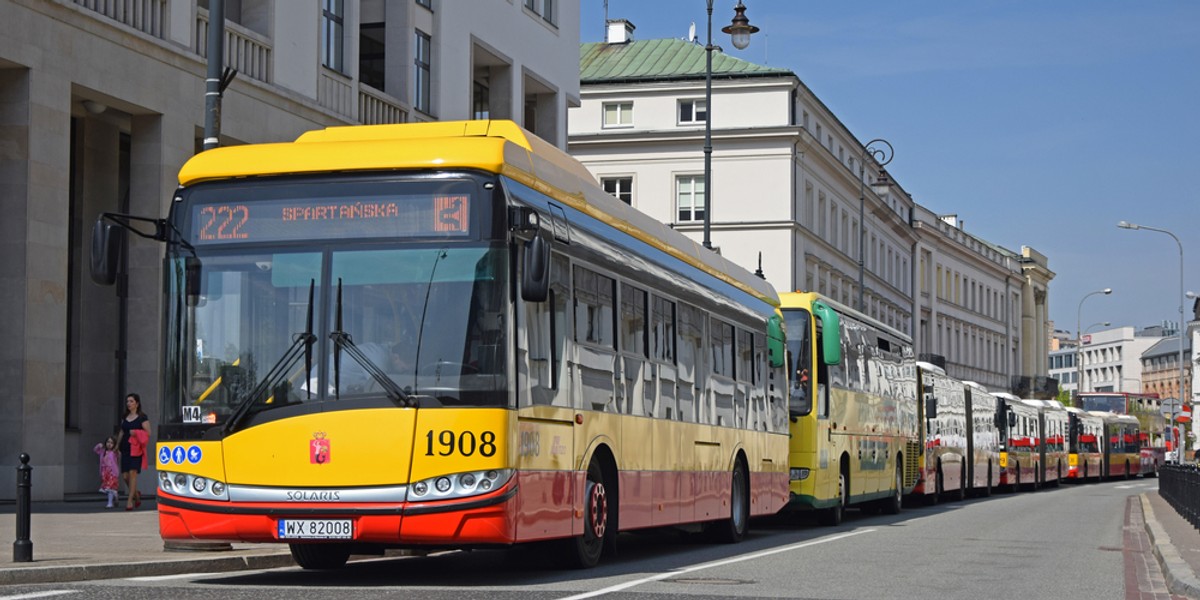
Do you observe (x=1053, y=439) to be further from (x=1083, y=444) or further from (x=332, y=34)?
(x=332, y=34)

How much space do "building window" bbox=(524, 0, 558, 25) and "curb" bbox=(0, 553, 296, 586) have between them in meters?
28.6

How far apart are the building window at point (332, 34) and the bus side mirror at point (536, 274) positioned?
2029 cm

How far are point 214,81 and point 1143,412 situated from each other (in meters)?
75.4

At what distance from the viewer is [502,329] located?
1248 centimetres

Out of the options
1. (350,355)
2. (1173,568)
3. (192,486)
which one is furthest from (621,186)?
(350,355)

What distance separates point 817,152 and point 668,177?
7.32m

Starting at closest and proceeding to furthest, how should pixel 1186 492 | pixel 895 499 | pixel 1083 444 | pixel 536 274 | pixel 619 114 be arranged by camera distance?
pixel 536 274, pixel 1186 492, pixel 895 499, pixel 1083 444, pixel 619 114

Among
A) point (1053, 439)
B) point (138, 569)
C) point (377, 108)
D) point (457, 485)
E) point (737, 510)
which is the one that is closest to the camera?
point (457, 485)

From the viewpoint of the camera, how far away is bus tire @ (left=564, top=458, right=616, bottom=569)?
571 inches

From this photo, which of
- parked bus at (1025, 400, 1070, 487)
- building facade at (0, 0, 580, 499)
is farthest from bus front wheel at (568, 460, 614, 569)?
parked bus at (1025, 400, 1070, 487)

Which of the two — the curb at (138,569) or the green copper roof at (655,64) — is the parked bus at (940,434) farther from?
the green copper roof at (655,64)

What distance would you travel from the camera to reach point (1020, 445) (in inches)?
2142

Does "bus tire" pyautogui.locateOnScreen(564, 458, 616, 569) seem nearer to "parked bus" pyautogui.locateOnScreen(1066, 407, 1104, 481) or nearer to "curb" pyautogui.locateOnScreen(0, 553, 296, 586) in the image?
"curb" pyautogui.locateOnScreen(0, 553, 296, 586)

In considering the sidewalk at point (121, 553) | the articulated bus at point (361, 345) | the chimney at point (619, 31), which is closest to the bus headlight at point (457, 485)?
the articulated bus at point (361, 345)
